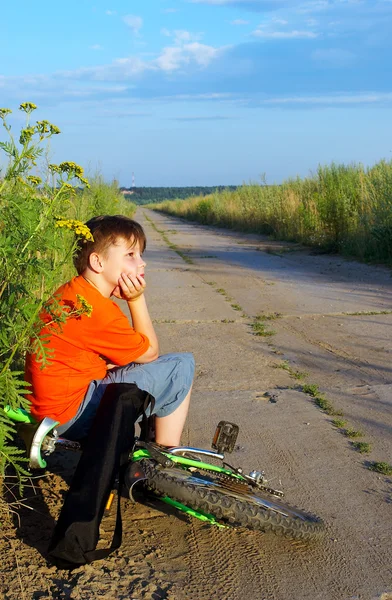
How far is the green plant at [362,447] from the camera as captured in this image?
3964 mm

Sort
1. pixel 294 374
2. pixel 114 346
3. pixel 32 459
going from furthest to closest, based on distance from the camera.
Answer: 1. pixel 294 374
2. pixel 114 346
3. pixel 32 459

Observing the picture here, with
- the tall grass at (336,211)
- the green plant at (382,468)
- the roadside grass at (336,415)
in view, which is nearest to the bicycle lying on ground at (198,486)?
the green plant at (382,468)

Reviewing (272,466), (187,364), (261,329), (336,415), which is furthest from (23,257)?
(261,329)

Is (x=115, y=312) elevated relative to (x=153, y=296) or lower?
elevated

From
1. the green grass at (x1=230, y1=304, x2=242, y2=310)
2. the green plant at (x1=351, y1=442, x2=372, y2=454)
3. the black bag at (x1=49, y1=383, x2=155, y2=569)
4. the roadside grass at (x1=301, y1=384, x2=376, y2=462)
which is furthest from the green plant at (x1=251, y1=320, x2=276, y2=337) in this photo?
the black bag at (x1=49, y1=383, x2=155, y2=569)

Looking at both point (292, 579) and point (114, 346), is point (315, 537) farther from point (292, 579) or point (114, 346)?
point (114, 346)

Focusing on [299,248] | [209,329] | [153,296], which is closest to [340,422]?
[209,329]

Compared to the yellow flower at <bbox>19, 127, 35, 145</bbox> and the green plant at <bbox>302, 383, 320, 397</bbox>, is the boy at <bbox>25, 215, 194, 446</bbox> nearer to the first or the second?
the yellow flower at <bbox>19, 127, 35, 145</bbox>

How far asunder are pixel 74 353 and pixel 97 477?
1.83 ft

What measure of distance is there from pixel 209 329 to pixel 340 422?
2965mm

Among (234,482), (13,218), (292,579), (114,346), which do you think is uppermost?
(13,218)

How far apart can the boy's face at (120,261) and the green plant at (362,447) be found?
1633mm

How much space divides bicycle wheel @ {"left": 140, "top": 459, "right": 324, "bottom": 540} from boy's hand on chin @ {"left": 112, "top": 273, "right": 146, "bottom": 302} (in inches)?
31.6

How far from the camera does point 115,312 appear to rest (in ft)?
10.2
